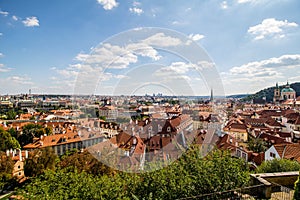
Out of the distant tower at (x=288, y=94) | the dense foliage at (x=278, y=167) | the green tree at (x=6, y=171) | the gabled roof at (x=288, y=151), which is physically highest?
the distant tower at (x=288, y=94)

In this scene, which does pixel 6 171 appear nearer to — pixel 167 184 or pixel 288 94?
pixel 167 184

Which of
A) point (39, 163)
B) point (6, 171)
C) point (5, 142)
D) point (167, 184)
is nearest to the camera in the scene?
point (167, 184)

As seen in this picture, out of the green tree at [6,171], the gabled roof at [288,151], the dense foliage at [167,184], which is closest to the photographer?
the dense foliage at [167,184]

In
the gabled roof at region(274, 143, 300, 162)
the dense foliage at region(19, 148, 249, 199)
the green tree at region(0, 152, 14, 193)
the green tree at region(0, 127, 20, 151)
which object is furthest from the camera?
the green tree at region(0, 127, 20, 151)

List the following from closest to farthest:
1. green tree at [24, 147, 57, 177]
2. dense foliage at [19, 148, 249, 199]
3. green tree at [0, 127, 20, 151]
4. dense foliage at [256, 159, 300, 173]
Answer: dense foliage at [19, 148, 249, 199]
dense foliage at [256, 159, 300, 173]
green tree at [24, 147, 57, 177]
green tree at [0, 127, 20, 151]

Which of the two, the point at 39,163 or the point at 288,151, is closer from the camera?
the point at 288,151

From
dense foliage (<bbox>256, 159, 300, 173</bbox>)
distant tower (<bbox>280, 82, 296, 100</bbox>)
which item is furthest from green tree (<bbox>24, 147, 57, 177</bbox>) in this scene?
distant tower (<bbox>280, 82, 296, 100</bbox>)

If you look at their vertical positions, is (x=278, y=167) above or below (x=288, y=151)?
above

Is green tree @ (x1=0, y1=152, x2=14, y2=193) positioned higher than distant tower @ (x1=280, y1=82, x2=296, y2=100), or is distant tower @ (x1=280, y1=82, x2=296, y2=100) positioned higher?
distant tower @ (x1=280, y1=82, x2=296, y2=100)

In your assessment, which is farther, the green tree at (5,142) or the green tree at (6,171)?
the green tree at (5,142)

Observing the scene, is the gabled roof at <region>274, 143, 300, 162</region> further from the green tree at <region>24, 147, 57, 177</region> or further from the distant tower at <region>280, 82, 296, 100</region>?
the distant tower at <region>280, 82, 296, 100</region>

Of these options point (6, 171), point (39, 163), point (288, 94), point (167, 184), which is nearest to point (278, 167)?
point (167, 184)

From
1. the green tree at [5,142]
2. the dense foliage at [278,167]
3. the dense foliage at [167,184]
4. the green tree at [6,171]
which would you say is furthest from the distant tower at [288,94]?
the green tree at [6,171]

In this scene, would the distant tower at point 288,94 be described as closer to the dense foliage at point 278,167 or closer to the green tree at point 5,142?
the dense foliage at point 278,167
